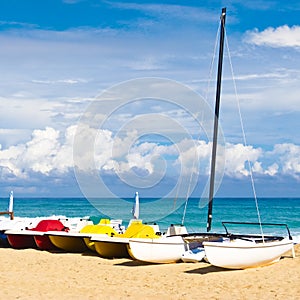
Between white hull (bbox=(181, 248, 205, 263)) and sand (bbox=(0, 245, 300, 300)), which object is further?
white hull (bbox=(181, 248, 205, 263))

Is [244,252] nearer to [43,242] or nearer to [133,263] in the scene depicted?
[133,263]

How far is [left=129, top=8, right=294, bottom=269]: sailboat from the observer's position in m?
16.9

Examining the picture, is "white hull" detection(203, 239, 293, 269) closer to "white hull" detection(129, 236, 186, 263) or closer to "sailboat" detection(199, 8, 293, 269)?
"sailboat" detection(199, 8, 293, 269)

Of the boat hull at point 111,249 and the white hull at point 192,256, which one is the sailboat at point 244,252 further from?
the boat hull at point 111,249

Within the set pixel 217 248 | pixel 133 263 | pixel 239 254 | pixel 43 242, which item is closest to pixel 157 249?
pixel 133 263

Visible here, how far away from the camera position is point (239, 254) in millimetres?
16984

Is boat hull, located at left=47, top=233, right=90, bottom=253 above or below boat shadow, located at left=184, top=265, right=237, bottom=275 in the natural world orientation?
above

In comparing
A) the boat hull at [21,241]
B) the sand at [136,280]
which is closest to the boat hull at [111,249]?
the sand at [136,280]

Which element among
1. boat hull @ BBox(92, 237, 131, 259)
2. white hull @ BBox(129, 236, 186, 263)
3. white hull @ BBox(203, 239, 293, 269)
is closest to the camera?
white hull @ BBox(203, 239, 293, 269)

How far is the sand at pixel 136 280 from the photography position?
46.8ft

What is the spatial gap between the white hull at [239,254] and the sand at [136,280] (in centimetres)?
26

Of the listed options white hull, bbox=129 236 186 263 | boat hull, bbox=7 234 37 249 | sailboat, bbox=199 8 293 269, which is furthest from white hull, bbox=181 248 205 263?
boat hull, bbox=7 234 37 249

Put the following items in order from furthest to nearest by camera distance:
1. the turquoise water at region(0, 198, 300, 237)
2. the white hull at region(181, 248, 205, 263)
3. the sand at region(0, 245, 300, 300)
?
1. the turquoise water at region(0, 198, 300, 237)
2. the white hull at region(181, 248, 205, 263)
3. the sand at region(0, 245, 300, 300)

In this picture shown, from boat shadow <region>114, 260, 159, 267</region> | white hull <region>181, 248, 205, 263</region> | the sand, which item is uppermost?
white hull <region>181, 248, 205, 263</region>
